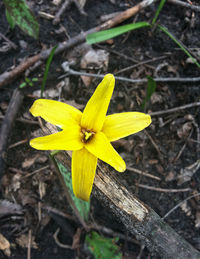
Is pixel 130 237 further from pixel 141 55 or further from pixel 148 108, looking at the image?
pixel 141 55

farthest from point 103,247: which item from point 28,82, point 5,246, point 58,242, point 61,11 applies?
point 61,11

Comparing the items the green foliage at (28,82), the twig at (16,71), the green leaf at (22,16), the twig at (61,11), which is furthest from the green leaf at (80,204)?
the twig at (61,11)

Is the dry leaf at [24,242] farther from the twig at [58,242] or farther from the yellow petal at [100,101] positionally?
the yellow petal at [100,101]

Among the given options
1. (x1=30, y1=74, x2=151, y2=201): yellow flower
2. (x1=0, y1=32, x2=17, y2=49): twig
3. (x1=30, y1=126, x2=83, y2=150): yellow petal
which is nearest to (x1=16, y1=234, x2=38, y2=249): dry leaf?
(x1=30, y1=74, x2=151, y2=201): yellow flower

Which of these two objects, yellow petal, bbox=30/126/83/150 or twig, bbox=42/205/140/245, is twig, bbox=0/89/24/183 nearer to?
twig, bbox=42/205/140/245

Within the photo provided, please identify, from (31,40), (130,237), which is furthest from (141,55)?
(130,237)

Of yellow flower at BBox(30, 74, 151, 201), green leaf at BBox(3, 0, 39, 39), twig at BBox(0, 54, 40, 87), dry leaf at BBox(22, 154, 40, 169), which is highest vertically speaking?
green leaf at BBox(3, 0, 39, 39)

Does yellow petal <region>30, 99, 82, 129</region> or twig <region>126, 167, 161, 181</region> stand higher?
yellow petal <region>30, 99, 82, 129</region>

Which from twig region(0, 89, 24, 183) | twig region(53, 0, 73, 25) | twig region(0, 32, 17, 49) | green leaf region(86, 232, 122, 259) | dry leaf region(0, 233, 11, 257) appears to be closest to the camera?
green leaf region(86, 232, 122, 259)
